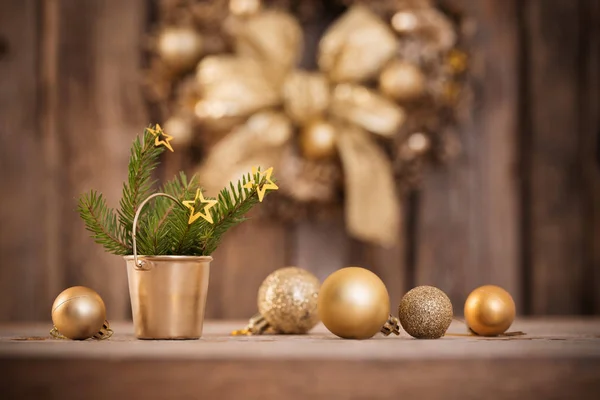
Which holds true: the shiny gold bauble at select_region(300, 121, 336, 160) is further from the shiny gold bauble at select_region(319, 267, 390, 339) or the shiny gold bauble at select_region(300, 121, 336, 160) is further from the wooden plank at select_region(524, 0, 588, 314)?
the shiny gold bauble at select_region(319, 267, 390, 339)

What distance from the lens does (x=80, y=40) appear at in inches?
60.6

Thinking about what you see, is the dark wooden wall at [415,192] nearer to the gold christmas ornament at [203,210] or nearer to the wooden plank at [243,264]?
the wooden plank at [243,264]

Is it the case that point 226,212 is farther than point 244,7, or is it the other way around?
point 244,7

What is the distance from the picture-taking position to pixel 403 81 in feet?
4.53

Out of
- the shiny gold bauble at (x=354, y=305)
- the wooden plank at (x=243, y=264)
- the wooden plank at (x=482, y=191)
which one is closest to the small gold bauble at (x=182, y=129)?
the wooden plank at (x=243, y=264)

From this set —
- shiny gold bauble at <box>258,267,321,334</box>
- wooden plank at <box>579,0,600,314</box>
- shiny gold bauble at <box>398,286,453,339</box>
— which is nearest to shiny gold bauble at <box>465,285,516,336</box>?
shiny gold bauble at <box>398,286,453,339</box>

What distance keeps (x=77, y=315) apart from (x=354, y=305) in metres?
0.26

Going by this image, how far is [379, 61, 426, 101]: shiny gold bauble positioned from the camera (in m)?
1.38

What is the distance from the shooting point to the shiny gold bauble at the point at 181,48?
1.41m

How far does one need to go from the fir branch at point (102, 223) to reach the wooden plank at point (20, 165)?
874 mm

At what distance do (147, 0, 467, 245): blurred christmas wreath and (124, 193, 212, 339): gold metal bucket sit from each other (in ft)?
2.41

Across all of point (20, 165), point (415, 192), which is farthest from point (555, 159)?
point (20, 165)

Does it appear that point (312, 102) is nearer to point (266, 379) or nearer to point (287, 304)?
point (287, 304)

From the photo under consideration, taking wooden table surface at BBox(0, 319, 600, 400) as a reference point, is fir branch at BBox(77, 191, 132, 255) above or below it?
above
